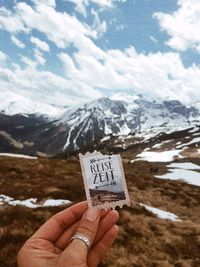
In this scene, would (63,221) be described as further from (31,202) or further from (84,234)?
(31,202)

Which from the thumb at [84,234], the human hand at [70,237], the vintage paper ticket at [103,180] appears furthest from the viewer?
the vintage paper ticket at [103,180]

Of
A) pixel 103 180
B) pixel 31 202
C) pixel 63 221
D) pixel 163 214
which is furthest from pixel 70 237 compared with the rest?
pixel 163 214

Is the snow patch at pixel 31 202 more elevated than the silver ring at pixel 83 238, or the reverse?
the silver ring at pixel 83 238

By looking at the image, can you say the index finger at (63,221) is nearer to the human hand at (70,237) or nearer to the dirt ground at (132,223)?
the human hand at (70,237)

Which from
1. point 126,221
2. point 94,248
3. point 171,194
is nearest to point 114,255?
point 126,221

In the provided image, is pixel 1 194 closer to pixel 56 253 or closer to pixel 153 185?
pixel 153 185

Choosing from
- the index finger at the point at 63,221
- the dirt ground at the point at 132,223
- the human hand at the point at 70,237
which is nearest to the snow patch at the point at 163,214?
the dirt ground at the point at 132,223

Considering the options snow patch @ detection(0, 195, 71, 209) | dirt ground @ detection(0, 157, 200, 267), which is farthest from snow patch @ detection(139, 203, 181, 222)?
snow patch @ detection(0, 195, 71, 209)
